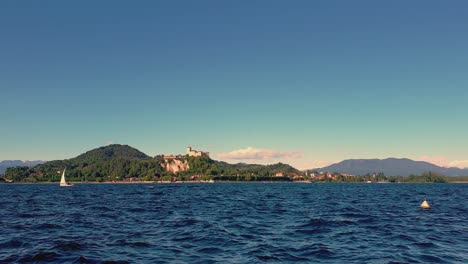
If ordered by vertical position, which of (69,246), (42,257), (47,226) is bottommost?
→ (42,257)

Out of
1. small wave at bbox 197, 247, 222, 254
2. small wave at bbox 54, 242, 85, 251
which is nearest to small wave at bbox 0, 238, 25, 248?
small wave at bbox 54, 242, 85, 251

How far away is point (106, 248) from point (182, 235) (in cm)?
668

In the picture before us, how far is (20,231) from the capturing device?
2908 cm

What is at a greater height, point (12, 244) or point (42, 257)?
point (12, 244)

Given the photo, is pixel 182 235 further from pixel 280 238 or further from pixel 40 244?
pixel 40 244

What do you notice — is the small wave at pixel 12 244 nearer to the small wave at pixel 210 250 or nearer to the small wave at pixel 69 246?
the small wave at pixel 69 246

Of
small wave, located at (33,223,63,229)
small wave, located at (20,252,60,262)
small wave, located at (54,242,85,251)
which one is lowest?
small wave, located at (20,252,60,262)

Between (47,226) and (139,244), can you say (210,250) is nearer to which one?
(139,244)

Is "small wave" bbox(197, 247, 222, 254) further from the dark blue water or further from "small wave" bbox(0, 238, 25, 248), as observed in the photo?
"small wave" bbox(0, 238, 25, 248)

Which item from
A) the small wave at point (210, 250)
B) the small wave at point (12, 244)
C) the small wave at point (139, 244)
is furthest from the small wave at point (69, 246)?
the small wave at point (210, 250)

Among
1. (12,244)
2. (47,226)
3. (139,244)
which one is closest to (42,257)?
(12,244)

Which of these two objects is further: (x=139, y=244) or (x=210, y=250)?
(x=139, y=244)

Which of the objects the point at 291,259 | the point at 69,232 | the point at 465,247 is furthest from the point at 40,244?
the point at 465,247

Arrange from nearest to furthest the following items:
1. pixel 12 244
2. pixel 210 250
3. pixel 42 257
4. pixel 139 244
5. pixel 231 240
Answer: pixel 42 257 → pixel 210 250 → pixel 12 244 → pixel 139 244 → pixel 231 240
